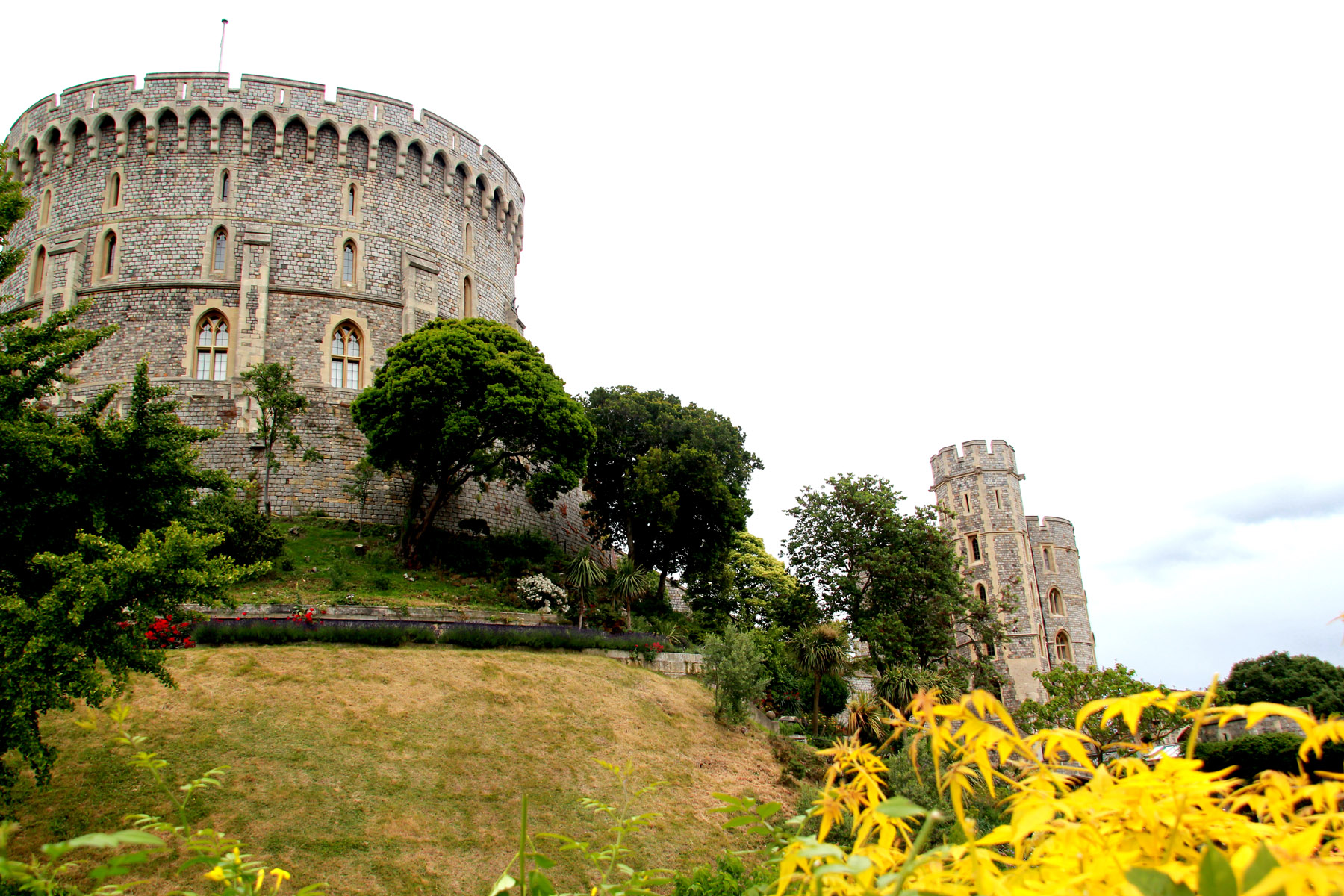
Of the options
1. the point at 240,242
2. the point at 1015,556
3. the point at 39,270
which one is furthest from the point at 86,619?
the point at 1015,556

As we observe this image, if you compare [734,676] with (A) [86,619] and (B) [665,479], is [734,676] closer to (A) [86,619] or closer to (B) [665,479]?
(B) [665,479]

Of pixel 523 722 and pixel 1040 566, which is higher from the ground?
pixel 1040 566

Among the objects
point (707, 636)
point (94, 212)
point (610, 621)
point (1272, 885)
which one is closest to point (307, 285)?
point (94, 212)

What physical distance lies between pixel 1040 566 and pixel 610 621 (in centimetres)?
2906

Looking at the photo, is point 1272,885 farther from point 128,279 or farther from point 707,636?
point 128,279

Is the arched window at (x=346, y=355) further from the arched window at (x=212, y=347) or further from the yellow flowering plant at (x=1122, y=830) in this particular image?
the yellow flowering plant at (x=1122, y=830)

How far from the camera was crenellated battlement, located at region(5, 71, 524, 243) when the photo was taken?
33000 mm

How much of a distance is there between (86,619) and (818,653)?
1854cm

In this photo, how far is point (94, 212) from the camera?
108 ft

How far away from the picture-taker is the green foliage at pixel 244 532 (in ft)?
75.2

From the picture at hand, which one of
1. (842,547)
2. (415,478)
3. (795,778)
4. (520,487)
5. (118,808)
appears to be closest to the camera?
(118,808)

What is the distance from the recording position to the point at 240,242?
32562 mm

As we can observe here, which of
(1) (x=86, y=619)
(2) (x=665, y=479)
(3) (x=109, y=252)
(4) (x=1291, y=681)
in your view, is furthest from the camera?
(4) (x=1291, y=681)

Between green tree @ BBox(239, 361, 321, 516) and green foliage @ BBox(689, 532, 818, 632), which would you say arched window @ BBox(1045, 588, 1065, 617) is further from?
green tree @ BBox(239, 361, 321, 516)
